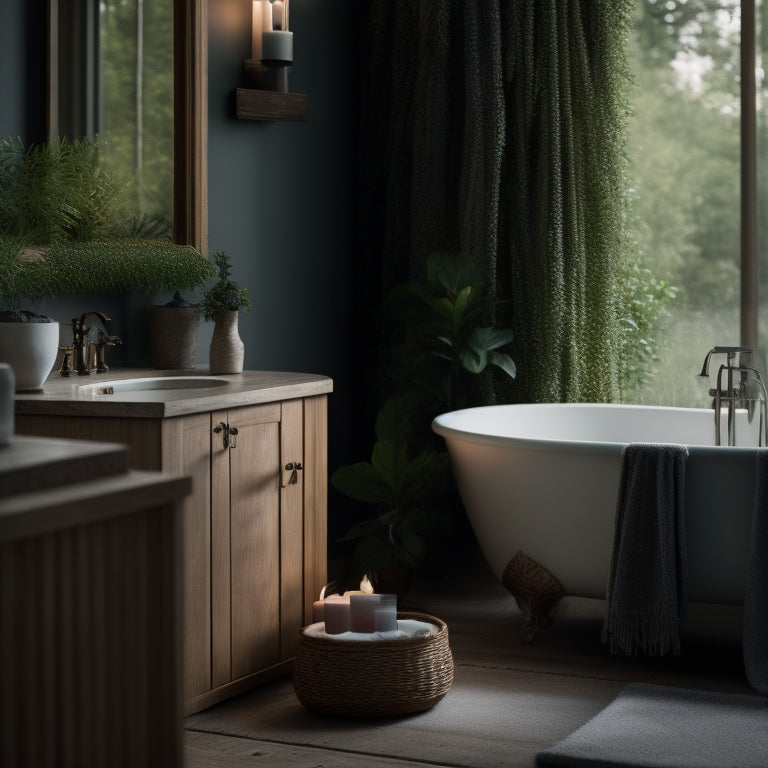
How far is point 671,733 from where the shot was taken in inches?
99.0

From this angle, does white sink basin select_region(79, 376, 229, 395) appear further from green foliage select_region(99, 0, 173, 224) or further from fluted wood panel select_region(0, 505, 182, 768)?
fluted wood panel select_region(0, 505, 182, 768)

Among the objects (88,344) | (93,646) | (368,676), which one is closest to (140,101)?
(88,344)

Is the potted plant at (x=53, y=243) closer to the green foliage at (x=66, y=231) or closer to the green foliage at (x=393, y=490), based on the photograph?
the green foliage at (x=66, y=231)

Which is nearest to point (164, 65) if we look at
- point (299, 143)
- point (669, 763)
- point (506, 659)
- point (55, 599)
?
point (299, 143)

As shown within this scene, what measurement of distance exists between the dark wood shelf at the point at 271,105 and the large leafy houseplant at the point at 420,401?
2.15 feet

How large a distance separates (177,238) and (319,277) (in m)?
0.88

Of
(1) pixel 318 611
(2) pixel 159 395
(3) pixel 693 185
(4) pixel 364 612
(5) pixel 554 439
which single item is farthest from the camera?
(3) pixel 693 185

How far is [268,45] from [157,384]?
3.98 feet

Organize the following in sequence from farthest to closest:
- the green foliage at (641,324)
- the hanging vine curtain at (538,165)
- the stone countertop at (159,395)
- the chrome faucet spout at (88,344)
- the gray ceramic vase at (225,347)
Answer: the green foliage at (641,324) → the hanging vine curtain at (538,165) → the gray ceramic vase at (225,347) → the chrome faucet spout at (88,344) → the stone countertop at (159,395)

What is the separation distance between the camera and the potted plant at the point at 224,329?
10.4 feet

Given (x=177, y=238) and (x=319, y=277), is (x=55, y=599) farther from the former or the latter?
(x=319, y=277)

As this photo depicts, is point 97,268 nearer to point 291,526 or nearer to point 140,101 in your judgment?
point 140,101

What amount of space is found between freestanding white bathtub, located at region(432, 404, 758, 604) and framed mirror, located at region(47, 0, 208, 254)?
1.04 metres

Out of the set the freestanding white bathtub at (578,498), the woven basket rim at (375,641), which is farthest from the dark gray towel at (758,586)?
the woven basket rim at (375,641)
